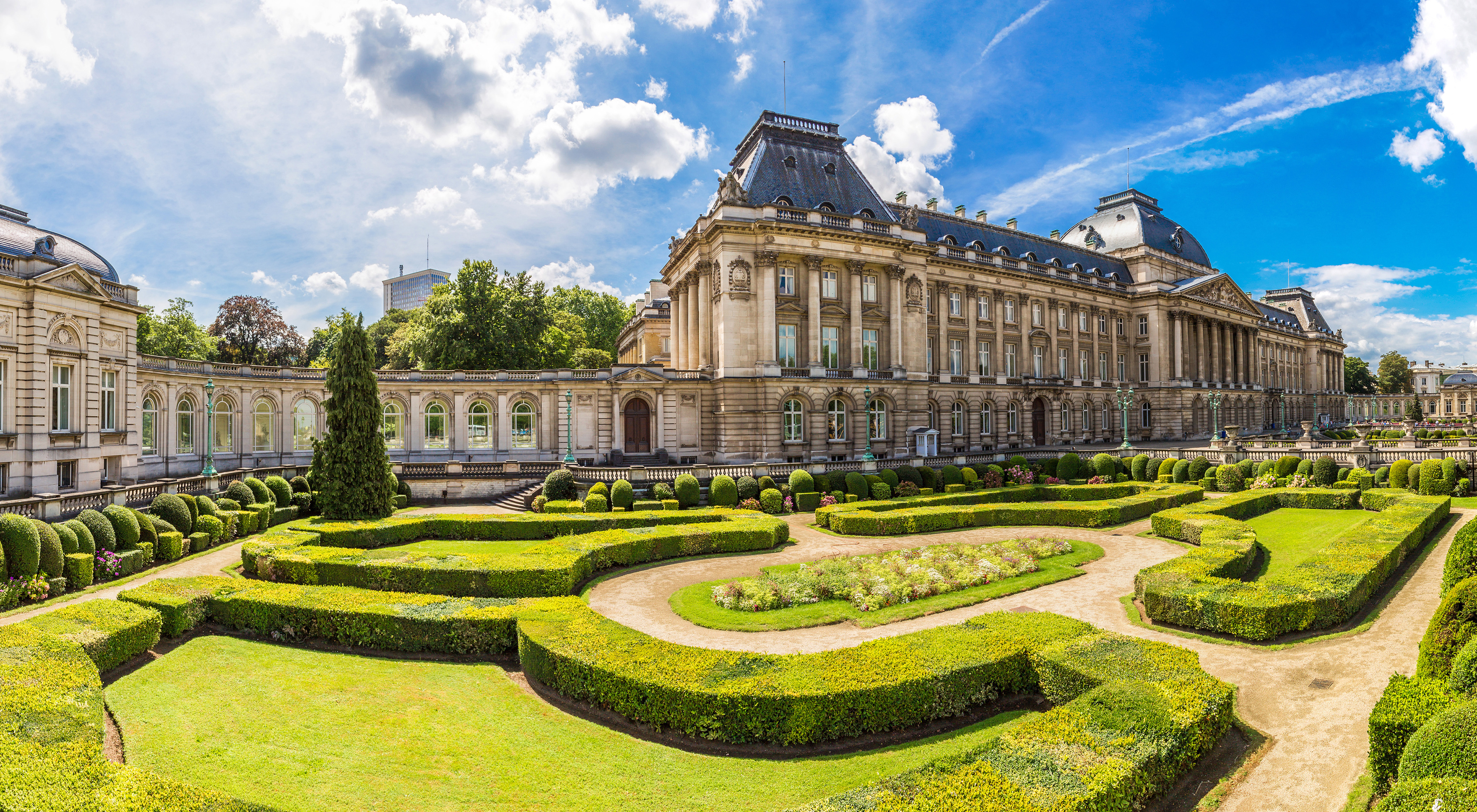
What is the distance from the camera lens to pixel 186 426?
4062cm

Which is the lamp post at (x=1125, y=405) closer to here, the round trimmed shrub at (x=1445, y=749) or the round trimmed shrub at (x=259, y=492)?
the round trimmed shrub at (x=1445, y=749)

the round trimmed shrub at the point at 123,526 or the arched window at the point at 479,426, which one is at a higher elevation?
the arched window at the point at 479,426

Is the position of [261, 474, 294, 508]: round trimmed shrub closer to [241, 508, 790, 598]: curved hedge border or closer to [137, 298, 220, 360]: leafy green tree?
[241, 508, 790, 598]: curved hedge border

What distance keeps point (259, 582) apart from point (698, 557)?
12.3 m

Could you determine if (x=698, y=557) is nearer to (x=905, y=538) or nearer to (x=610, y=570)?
(x=610, y=570)

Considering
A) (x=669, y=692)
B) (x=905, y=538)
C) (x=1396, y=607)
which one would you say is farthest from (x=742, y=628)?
(x=1396, y=607)

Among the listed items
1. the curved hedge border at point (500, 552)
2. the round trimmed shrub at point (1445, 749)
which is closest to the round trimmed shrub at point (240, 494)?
the curved hedge border at point (500, 552)

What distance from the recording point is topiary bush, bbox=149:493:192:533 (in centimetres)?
2434

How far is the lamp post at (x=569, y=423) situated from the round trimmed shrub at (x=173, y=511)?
18074 millimetres

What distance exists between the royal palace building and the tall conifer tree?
8.09m

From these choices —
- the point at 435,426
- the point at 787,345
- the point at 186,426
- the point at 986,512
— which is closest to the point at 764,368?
the point at 787,345

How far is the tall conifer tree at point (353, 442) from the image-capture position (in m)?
27.5

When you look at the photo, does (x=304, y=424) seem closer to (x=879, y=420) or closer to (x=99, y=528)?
(x=99, y=528)

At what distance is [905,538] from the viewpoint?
26.8 metres
